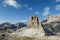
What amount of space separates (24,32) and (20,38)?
32.3 ft

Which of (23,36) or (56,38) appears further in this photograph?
(23,36)

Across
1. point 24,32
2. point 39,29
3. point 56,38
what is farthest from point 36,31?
point 56,38

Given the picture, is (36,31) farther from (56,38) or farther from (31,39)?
(56,38)

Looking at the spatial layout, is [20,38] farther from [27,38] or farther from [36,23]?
[36,23]

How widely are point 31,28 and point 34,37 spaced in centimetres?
1809

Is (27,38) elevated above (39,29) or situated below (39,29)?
below

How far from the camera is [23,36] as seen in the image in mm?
195500

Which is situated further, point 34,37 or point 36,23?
point 36,23

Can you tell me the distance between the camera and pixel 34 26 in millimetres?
195500

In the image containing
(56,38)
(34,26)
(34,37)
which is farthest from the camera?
(34,26)

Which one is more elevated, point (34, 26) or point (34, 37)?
point (34, 26)

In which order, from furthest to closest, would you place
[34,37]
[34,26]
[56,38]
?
[34,26] → [34,37] → [56,38]

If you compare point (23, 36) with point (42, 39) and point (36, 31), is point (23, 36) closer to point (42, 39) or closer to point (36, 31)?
point (36, 31)

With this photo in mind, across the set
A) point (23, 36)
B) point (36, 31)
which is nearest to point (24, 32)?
point (23, 36)
